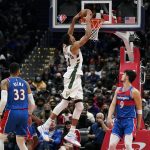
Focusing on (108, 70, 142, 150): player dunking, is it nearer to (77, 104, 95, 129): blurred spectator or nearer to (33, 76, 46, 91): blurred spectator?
(77, 104, 95, 129): blurred spectator

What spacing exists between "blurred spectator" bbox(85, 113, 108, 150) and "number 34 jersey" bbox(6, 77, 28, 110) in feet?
8.99

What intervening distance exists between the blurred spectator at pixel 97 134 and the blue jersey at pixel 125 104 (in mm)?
2659

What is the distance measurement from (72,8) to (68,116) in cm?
292

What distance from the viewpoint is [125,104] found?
16812 millimetres

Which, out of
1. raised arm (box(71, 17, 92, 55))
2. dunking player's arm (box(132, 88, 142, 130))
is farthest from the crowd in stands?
dunking player's arm (box(132, 88, 142, 130))

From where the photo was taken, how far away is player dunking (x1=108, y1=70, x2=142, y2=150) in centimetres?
1672

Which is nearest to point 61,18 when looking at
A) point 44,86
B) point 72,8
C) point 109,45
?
point 72,8

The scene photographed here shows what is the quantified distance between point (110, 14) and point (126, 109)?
2.79 metres

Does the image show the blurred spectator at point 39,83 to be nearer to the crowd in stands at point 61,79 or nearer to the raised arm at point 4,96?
the crowd in stands at point 61,79

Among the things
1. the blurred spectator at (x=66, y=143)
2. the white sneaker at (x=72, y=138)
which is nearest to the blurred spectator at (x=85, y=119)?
the blurred spectator at (x=66, y=143)

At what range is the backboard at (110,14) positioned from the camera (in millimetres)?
18531

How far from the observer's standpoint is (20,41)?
3069cm

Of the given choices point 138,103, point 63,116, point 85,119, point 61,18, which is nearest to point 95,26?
point 61,18

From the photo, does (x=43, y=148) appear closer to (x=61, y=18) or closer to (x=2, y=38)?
(x=61, y=18)
